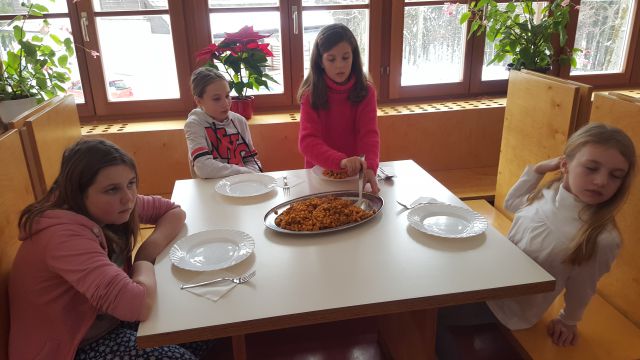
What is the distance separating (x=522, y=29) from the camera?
2.56 m

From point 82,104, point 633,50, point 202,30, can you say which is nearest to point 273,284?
point 202,30

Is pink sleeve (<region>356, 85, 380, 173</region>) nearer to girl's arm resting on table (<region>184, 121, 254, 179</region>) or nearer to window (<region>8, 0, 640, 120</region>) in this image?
girl's arm resting on table (<region>184, 121, 254, 179</region>)

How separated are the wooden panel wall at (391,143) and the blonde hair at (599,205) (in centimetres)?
142

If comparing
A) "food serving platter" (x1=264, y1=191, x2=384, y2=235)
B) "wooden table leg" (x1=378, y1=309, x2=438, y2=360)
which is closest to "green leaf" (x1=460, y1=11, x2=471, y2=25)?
"food serving platter" (x1=264, y1=191, x2=384, y2=235)

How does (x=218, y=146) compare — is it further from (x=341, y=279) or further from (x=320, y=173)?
(x=341, y=279)

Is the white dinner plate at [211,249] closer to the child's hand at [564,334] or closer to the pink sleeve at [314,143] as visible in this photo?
the pink sleeve at [314,143]

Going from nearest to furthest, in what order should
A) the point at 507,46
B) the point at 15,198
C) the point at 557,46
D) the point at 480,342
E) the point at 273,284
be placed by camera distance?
1. the point at 273,284
2. the point at 15,198
3. the point at 480,342
4. the point at 507,46
5. the point at 557,46

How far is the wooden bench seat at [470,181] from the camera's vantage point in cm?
252

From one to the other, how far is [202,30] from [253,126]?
62 cm

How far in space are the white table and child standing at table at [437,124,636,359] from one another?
0.22 metres

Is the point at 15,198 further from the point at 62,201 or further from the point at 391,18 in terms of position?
the point at 391,18

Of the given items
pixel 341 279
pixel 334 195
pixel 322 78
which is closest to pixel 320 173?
pixel 334 195

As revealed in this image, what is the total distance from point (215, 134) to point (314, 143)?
48 cm

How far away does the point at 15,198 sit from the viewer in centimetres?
125
